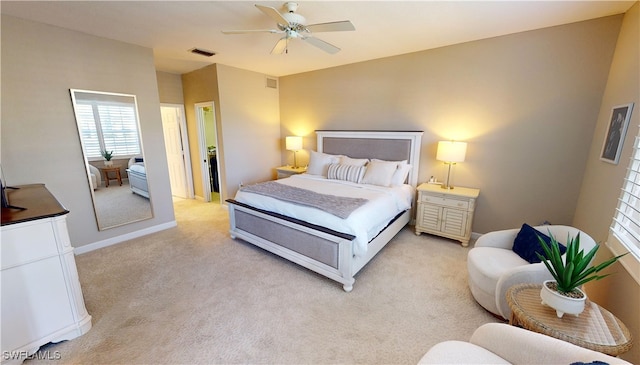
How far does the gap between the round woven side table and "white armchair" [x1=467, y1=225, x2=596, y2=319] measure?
24 centimetres

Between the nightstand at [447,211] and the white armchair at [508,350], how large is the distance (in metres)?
2.15

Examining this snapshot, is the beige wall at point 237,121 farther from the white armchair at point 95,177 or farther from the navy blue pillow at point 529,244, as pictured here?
the navy blue pillow at point 529,244

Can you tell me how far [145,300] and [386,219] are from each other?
2.58 meters

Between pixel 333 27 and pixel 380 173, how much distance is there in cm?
203

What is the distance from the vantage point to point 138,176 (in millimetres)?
3525

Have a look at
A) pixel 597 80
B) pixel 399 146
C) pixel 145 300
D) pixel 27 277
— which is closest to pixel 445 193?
pixel 399 146

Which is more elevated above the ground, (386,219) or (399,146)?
(399,146)

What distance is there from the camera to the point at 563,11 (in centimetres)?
235

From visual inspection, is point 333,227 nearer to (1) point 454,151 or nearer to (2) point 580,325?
(2) point 580,325

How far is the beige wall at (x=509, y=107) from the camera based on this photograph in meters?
2.64

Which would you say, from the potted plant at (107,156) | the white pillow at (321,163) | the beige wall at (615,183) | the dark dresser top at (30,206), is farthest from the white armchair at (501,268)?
the potted plant at (107,156)

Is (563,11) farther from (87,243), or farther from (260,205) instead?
(87,243)

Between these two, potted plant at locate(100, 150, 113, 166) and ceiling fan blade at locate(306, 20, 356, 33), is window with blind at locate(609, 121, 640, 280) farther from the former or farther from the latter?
potted plant at locate(100, 150, 113, 166)

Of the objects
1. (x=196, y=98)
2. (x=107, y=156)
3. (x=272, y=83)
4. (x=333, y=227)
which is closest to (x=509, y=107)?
(x=333, y=227)
